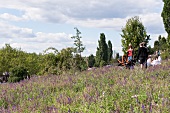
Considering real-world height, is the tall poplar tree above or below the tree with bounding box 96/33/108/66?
above

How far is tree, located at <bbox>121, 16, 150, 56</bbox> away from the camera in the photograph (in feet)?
104

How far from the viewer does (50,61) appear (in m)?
22.5

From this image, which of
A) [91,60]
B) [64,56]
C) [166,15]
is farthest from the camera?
[91,60]

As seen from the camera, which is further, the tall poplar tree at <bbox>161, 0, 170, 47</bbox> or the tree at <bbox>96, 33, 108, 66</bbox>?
the tree at <bbox>96, 33, 108, 66</bbox>

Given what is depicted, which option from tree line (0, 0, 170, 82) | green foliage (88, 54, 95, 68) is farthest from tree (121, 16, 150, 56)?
green foliage (88, 54, 95, 68)

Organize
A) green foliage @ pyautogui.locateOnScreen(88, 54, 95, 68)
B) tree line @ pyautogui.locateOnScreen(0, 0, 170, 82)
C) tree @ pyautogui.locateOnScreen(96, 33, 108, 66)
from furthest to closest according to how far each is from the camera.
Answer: tree @ pyautogui.locateOnScreen(96, 33, 108, 66) → green foliage @ pyautogui.locateOnScreen(88, 54, 95, 68) → tree line @ pyautogui.locateOnScreen(0, 0, 170, 82)

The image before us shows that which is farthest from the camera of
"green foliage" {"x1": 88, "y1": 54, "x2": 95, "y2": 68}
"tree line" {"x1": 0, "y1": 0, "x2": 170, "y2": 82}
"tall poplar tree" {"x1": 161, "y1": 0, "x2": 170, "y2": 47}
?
"green foliage" {"x1": 88, "y1": 54, "x2": 95, "y2": 68}

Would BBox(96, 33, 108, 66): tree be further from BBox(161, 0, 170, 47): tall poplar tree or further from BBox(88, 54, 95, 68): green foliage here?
BBox(161, 0, 170, 47): tall poplar tree

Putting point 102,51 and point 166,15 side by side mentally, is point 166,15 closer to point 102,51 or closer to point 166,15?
point 166,15

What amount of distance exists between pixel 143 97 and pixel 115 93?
0.82m

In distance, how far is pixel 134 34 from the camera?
32.2 m

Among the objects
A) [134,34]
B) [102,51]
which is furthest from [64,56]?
[102,51]

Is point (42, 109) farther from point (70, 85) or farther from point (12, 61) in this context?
point (12, 61)

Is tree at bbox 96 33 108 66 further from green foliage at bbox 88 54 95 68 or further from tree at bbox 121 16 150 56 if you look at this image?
tree at bbox 121 16 150 56
